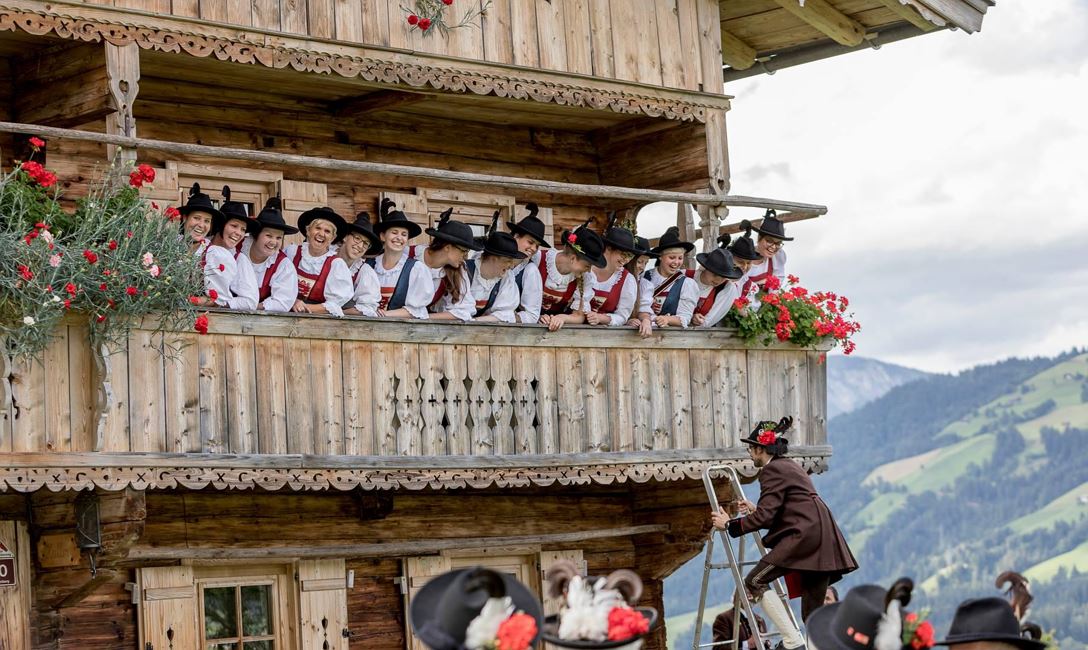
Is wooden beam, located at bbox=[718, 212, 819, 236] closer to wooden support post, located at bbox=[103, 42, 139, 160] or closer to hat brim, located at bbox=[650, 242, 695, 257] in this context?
hat brim, located at bbox=[650, 242, 695, 257]

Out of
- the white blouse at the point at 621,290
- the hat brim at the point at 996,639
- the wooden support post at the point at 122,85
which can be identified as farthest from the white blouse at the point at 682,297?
the hat brim at the point at 996,639

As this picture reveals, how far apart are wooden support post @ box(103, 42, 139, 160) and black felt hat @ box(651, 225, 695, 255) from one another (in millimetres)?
4629

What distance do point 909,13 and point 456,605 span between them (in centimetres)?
1157

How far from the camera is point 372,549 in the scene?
1706 centimetres

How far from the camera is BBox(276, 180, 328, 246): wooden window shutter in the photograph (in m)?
17.5

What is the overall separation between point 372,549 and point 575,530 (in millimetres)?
2360

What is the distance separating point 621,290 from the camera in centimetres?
1702

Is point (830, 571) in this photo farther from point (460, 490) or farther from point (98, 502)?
point (98, 502)

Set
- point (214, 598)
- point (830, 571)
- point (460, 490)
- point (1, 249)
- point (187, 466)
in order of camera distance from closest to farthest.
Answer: point (1, 249)
point (187, 466)
point (830, 571)
point (214, 598)
point (460, 490)

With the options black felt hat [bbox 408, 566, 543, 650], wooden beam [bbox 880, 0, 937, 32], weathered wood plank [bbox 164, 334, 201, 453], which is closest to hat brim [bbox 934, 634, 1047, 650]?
black felt hat [bbox 408, 566, 543, 650]

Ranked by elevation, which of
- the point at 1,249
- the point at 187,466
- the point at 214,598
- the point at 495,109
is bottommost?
the point at 214,598

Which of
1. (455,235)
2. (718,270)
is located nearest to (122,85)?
(455,235)

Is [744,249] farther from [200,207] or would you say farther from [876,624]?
[876,624]

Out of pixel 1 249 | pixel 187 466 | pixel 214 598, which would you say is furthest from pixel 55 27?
pixel 214 598
